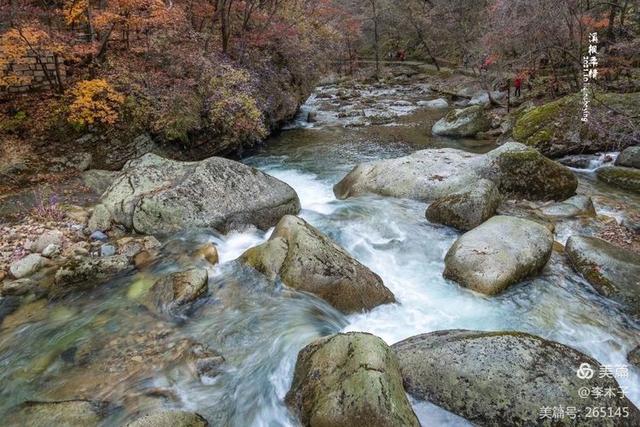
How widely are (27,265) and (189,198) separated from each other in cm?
286

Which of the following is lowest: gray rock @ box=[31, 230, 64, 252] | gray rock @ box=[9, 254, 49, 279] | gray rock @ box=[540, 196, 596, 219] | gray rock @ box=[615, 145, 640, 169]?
gray rock @ box=[540, 196, 596, 219]

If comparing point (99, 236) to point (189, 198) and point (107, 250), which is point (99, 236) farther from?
point (189, 198)

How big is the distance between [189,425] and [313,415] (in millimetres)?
1160

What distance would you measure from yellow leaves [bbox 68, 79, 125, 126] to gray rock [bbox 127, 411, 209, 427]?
8350mm

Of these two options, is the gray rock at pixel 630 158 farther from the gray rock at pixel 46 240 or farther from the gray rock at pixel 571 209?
the gray rock at pixel 46 240

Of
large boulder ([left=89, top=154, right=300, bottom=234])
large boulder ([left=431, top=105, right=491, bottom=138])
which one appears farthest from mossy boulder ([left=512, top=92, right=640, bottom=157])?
large boulder ([left=89, top=154, right=300, bottom=234])

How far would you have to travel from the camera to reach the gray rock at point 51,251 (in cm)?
709

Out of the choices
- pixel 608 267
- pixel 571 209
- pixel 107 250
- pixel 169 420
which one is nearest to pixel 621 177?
pixel 571 209

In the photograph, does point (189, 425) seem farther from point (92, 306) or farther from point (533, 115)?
point (533, 115)

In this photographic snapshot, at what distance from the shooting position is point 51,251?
23.4 feet

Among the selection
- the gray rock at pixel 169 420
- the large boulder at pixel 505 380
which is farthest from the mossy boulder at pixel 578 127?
the gray rock at pixel 169 420

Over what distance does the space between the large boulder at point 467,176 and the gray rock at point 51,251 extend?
6394 millimetres

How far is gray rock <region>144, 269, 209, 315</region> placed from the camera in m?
5.82

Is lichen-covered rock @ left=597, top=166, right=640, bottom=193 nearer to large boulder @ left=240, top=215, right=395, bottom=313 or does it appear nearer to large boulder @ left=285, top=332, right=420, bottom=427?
large boulder @ left=240, top=215, right=395, bottom=313
